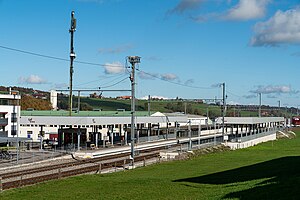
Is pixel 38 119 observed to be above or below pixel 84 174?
above

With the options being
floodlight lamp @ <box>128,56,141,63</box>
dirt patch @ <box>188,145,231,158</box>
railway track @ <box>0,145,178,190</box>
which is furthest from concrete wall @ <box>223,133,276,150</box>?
floodlight lamp @ <box>128,56,141,63</box>

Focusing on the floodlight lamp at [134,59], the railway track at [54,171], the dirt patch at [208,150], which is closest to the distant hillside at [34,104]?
the dirt patch at [208,150]

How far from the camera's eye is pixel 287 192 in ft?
65.4

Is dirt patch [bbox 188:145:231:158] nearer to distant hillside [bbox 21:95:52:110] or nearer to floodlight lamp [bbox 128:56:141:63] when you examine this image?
floodlight lamp [bbox 128:56:141:63]

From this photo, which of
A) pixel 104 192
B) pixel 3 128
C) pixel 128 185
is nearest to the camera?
pixel 104 192

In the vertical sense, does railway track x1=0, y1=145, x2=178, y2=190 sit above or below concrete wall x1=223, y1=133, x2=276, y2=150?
above

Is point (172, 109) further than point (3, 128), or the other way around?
point (172, 109)

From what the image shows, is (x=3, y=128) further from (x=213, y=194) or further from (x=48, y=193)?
(x=213, y=194)

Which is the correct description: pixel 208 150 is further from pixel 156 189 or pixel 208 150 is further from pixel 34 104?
pixel 34 104

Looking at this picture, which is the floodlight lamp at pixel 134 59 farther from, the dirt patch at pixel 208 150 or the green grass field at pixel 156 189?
the dirt patch at pixel 208 150

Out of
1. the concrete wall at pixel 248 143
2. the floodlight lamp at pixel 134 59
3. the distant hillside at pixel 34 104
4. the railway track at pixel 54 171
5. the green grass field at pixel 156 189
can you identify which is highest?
the floodlight lamp at pixel 134 59

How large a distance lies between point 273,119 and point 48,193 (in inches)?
3982

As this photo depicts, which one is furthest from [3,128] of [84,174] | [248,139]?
[248,139]

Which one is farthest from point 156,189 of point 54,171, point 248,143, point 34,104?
point 34,104
